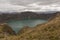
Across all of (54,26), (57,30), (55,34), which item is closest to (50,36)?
(55,34)

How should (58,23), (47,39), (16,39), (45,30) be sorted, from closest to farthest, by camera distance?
(47,39)
(16,39)
(45,30)
(58,23)

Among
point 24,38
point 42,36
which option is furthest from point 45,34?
point 24,38

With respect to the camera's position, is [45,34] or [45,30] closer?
[45,34]

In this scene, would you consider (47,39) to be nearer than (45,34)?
Yes

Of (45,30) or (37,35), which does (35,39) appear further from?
(45,30)

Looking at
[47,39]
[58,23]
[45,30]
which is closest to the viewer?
[47,39]

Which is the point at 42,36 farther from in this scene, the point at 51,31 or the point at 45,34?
the point at 51,31

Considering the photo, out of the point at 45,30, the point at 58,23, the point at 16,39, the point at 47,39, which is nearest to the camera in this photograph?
the point at 47,39

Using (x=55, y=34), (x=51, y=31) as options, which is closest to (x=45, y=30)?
(x=51, y=31)
